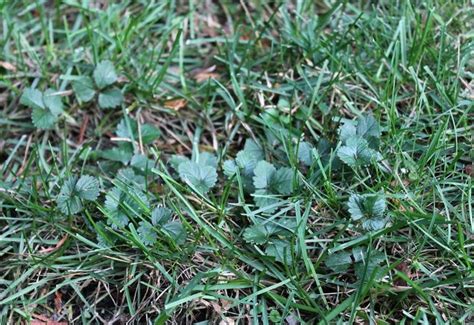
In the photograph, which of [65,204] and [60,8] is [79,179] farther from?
[60,8]

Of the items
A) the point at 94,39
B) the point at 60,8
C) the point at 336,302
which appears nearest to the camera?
the point at 336,302

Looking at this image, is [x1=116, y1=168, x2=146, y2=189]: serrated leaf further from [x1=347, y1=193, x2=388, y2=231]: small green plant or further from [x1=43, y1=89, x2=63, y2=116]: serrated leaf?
[x1=347, y1=193, x2=388, y2=231]: small green plant

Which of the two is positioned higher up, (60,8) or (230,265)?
(60,8)

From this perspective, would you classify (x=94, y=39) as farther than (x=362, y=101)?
Yes

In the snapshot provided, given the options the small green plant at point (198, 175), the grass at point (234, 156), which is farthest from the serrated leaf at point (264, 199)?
the small green plant at point (198, 175)

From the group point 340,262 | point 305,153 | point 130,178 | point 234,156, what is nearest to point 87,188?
point 130,178

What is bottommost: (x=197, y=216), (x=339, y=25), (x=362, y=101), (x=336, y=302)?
(x=336, y=302)

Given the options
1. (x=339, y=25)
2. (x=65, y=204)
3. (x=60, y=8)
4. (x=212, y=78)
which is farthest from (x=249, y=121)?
(x=60, y=8)
